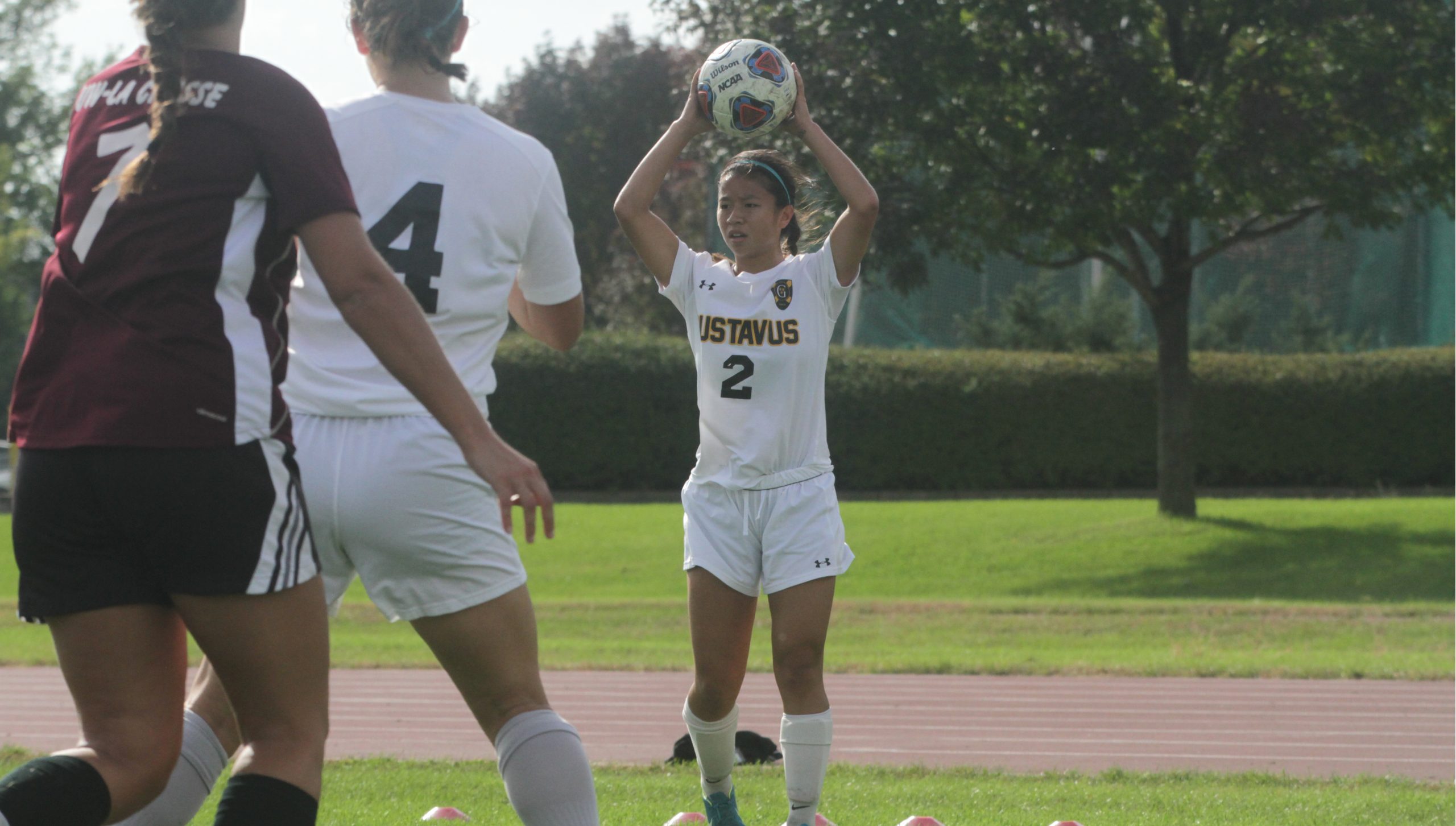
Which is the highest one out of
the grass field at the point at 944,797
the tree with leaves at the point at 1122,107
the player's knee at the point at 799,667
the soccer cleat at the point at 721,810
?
the tree with leaves at the point at 1122,107

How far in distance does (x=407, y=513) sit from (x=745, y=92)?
2.41 metres

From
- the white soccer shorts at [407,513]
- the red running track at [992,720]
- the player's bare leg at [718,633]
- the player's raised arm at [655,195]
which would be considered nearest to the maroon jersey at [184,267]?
the white soccer shorts at [407,513]

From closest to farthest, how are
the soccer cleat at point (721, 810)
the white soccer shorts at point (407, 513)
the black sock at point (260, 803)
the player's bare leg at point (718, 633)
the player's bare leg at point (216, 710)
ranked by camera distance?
the black sock at point (260, 803), the white soccer shorts at point (407, 513), the player's bare leg at point (216, 710), the player's bare leg at point (718, 633), the soccer cleat at point (721, 810)

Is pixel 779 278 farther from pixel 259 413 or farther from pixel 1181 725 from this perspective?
pixel 1181 725

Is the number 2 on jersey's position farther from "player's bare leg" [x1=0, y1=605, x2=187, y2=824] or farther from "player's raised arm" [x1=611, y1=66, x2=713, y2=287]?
"player's bare leg" [x1=0, y1=605, x2=187, y2=824]

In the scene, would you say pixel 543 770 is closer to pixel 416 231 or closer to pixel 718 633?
pixel 416 231

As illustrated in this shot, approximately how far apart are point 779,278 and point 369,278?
8.23 ft

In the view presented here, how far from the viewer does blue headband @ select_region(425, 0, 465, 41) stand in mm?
3150

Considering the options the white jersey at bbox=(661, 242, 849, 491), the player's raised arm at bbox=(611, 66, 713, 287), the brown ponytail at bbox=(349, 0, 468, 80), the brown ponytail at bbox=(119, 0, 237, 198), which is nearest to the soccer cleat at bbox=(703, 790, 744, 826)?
the white jersey at bbox=(661, 242, 849, 491)

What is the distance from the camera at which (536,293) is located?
345 cm

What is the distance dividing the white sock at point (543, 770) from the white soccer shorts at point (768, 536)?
5.27 ft

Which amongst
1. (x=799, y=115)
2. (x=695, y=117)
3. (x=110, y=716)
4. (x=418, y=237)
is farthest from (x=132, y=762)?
(x=799, y=115)

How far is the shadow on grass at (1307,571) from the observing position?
14992 millimetres

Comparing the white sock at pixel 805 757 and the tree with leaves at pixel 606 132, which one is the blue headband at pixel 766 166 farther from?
the tree with leaves at pixel 606 132
